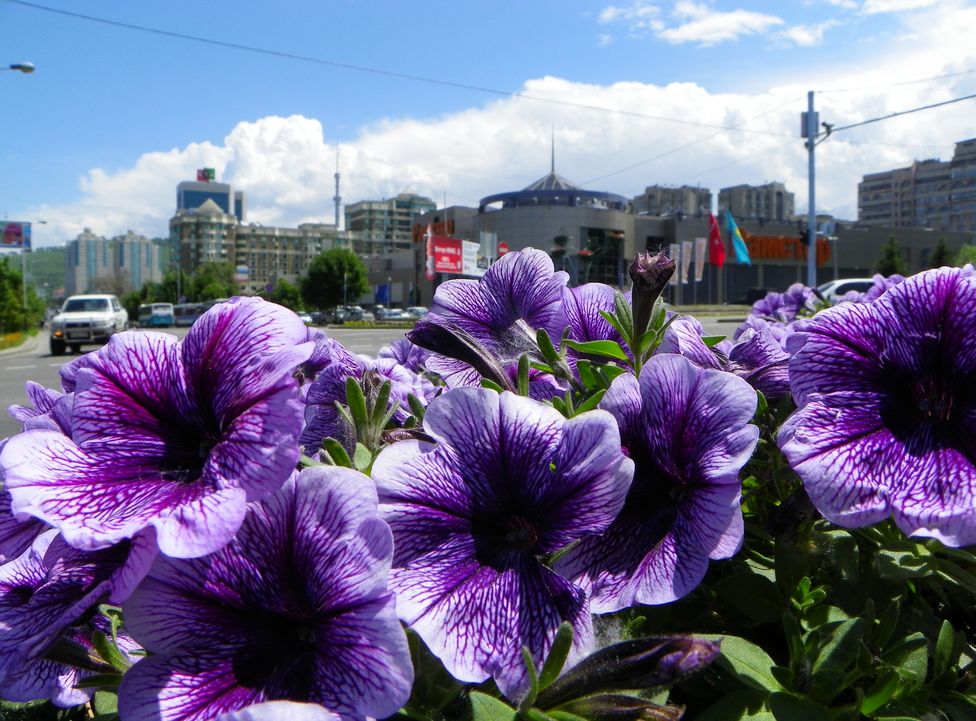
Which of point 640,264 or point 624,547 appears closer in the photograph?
point 624,547

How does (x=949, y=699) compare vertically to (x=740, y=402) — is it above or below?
below

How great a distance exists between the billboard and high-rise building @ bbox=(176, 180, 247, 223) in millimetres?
86644

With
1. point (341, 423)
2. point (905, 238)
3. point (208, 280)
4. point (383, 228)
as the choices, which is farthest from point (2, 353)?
point (383, 228)

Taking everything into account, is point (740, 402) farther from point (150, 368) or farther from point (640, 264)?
point (150, 368)

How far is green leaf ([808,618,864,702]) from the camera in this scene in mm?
647

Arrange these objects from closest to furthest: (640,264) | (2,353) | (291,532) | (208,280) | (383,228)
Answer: (291,532) → (640,264) → (2,353) → (208,280) → (383,228)

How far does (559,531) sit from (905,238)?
7231 cm

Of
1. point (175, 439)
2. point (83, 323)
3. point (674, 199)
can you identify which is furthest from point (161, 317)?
point (674, 199)

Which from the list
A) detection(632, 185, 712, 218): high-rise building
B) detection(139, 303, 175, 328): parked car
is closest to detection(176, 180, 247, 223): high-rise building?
detection(632, 185, 712, 218): high-rise building

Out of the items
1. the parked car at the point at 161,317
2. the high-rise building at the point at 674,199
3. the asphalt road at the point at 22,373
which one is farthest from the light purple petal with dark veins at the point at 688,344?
the high-rise building at the point at 674,199

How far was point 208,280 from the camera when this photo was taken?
263 feet

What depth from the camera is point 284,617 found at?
0.61 metres

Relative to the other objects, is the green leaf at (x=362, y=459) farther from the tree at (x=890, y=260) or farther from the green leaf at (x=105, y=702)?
the tree at (x=890, y=260)

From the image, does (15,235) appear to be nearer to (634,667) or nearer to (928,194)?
(634,667)
